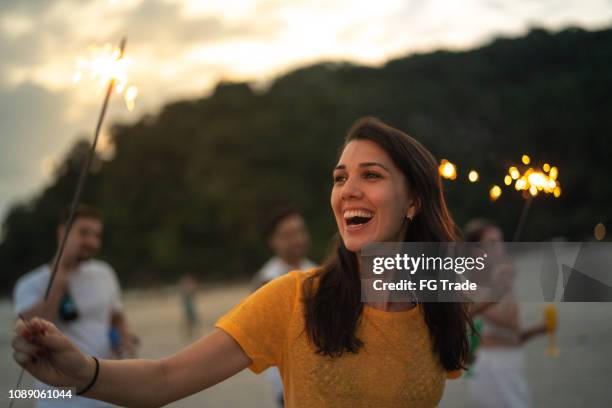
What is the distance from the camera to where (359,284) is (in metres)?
2.38

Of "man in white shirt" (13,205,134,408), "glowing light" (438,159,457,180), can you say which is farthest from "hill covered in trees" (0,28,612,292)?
"glowing light" (438,159,457,180)

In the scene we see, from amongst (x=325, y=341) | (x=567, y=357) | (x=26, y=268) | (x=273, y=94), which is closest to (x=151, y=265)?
(x=26, y=268)

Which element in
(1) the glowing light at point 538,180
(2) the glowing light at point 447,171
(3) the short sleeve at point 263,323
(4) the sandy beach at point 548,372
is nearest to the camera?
(3) the short sleeve at point 263,323

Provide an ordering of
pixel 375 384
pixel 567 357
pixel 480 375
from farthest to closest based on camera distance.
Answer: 1. pixel 567 357
2. pixel 480 375
3. pixel 375 384

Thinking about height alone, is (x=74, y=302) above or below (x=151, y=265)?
below

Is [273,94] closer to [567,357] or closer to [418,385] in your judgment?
[567,357]

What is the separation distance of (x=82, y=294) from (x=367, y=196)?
312 centimetres

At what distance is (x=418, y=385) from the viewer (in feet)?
7.36

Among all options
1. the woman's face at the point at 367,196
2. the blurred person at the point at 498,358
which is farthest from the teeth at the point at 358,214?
the blurred person at the point at 498,358

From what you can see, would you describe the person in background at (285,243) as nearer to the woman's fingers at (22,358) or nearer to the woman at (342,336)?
the woman at (342,336)

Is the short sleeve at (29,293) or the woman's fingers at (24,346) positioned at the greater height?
the short sleeve at (29,293)

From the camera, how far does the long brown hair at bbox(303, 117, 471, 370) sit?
223cm

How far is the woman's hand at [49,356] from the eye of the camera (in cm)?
190

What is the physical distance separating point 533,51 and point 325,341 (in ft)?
29.3
